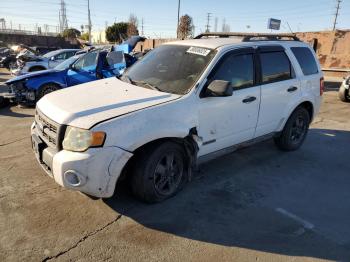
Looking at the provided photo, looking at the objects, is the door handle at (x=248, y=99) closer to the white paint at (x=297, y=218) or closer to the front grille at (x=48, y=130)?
the white paint at (x=297, y=218)

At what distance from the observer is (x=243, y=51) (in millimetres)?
4543

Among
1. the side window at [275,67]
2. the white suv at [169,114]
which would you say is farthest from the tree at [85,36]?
the white suv at [169,114]

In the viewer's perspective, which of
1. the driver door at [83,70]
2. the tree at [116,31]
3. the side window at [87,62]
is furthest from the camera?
the tree at [116,31]

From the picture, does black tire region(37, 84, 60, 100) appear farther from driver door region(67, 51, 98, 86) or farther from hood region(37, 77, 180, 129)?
hood region(37, 77, 180, 129)

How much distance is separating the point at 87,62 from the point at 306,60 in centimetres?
629

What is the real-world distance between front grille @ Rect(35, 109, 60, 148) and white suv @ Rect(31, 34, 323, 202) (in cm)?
1

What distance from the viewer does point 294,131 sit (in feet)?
19.0

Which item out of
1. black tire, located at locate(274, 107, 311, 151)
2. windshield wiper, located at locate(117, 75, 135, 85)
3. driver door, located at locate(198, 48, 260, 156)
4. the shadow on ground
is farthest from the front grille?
black tire, located at locate(274, 107, 311, 151)

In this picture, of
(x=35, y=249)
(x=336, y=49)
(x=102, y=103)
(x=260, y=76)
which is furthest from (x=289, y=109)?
(x=336, y=49)

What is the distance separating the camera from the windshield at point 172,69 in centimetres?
411

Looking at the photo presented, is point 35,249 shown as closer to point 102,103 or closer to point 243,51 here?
point 102,103

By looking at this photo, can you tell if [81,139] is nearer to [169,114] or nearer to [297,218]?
[169,114]

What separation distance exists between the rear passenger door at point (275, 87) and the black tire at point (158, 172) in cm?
156

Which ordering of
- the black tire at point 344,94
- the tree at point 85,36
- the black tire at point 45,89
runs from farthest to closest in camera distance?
1. the tree at point 85,36
2. the black tire at point 344,94
3. the black tire at point 45,89
